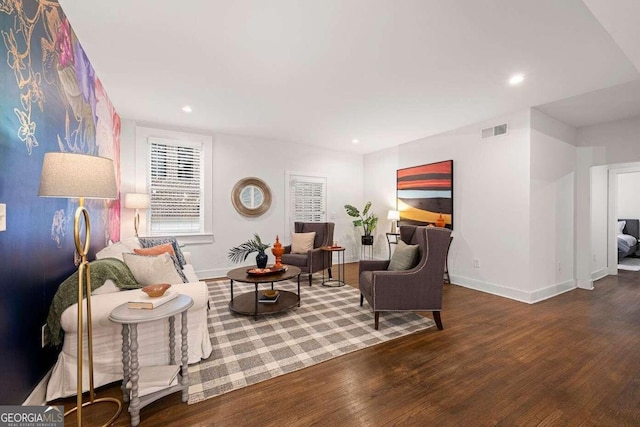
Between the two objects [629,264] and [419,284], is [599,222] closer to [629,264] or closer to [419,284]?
[629,264]

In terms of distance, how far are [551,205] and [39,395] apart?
18.8 ft

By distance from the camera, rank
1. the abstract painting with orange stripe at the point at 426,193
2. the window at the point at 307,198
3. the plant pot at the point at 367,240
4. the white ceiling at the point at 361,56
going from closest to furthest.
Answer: the white ceiling at the point at 361,56, the abstract painting with orange stripe at the point at 426,193, the window at the point at 307,198, the plant pot at the point at 367,240

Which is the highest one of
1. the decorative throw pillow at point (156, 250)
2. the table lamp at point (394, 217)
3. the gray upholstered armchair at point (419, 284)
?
the table lamp at point (394, 217)

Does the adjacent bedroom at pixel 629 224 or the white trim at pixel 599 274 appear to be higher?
the adjacent bedroom at pixel 629 224

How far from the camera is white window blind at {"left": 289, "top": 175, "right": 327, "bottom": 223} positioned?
5.74 meters

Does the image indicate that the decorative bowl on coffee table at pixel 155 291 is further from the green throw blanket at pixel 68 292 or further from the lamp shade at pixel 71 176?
the lamp shade at pixel 71 176

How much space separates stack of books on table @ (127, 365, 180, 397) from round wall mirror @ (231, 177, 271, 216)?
3568mm

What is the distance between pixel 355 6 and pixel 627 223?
894 centimetres

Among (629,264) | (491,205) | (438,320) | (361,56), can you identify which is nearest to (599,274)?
(629,264)

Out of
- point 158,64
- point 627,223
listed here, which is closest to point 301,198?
point 158,64

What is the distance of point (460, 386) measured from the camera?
1.88m

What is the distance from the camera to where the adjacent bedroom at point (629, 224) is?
6.00 m

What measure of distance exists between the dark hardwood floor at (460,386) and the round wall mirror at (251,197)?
3328 millimetres

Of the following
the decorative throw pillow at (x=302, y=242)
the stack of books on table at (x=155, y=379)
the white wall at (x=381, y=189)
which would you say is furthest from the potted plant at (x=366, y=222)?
the stack of books on table at (x=155, y=379)
